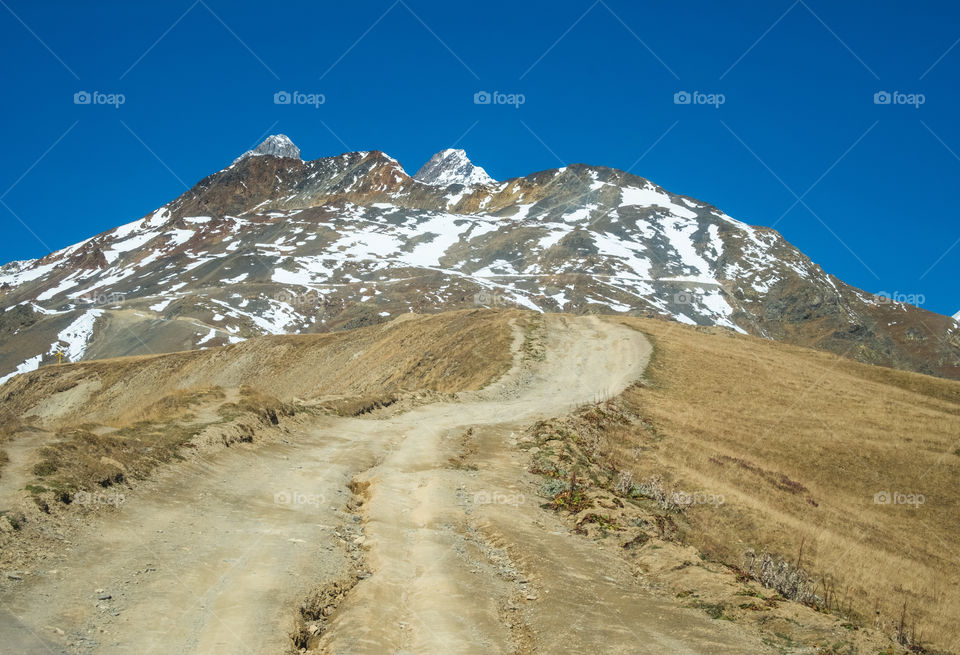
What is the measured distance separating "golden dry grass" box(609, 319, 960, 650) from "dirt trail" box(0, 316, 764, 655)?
717 centimetres

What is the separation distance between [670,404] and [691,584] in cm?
2857

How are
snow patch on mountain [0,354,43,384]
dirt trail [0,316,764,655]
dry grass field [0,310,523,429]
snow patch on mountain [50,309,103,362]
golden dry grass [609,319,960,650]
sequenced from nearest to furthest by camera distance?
dirt trail [0,316,764,655] → golden dry grass [609,319,960,650] → dry grass field [0,310,523,429] → snow patch on mountain [0,354,43,384] → snow patch on mountain [50,309,103,362]

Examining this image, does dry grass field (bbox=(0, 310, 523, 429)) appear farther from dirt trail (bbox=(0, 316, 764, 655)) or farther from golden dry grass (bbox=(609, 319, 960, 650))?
dirt trail (bbox=(0, 316, 764, 655))

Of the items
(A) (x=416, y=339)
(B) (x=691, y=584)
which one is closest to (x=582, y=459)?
(B) (x=691, y=584)

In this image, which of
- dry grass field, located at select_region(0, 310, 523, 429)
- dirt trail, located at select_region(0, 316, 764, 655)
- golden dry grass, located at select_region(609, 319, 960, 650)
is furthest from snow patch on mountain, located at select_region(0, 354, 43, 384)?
dirt trail, located at select_region(0, 316, 764, 655)

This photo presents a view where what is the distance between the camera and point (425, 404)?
37906mm

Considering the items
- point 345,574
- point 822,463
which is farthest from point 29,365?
point 345,574

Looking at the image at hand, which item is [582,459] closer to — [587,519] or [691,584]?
[587,519]

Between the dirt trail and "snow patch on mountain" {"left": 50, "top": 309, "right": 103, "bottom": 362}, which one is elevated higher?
"snow patch on mountain" {"left": 50, "top": 309, "right": 103, "bottom": 362}

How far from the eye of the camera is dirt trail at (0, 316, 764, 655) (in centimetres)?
937

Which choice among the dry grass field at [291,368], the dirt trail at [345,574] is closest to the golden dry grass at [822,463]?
the dirt trail at [345,574]

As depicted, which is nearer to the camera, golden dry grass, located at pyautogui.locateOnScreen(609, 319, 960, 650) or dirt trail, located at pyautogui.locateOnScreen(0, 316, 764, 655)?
dirt trail, located at pyautogui.locateOnScreen(0, 316, 764, 655)

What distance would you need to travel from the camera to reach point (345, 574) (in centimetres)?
1209

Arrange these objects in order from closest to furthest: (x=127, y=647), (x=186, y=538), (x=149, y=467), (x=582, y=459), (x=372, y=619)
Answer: (x=127, y=647)
(x=372, y=619)
(x=186, y=538)
(x=149, y=467)
(x=582, y=459)
